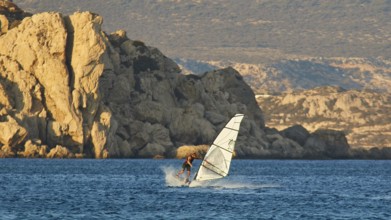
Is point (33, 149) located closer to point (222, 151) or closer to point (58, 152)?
point (58, 152)

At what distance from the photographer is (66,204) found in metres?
Answer: 73.2

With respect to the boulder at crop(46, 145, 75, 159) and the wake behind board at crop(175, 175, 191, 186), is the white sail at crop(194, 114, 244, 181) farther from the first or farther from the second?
the boulder at crop(46, 145, 75, 159)

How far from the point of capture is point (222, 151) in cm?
8394

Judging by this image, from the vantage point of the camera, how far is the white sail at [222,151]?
83.0m

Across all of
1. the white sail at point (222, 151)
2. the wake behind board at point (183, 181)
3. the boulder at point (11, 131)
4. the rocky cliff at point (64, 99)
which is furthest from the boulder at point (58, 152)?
the white sail at point (222, 151)

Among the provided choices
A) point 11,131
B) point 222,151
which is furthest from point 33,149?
point 222,151

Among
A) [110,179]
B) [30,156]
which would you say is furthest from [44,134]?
[110,179]

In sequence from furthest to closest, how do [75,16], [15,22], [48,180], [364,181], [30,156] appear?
[15,22], [75,16], [30,156], [364,181], [48,180]

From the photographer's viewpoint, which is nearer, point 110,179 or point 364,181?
point 110,179

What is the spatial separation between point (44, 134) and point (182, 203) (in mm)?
101120

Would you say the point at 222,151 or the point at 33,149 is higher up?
the point at 222,151

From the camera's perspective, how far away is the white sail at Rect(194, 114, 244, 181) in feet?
272

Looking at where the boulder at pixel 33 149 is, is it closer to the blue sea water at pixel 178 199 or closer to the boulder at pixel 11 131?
the boulder at pixel 11 131

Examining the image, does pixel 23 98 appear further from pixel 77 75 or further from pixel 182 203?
pixel 182 203
